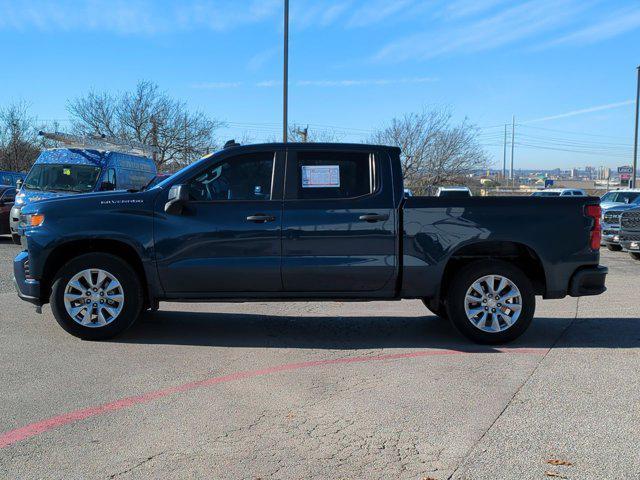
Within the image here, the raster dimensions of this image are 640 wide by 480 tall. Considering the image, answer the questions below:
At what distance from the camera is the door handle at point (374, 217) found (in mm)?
6031

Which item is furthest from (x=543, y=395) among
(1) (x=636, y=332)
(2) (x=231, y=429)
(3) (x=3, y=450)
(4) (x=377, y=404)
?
(3) (x=3, y=450)

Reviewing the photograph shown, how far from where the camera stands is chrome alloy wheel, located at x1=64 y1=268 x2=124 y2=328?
6.04 meters

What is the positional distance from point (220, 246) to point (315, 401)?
211 centimetres

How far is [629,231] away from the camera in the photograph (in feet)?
48.1

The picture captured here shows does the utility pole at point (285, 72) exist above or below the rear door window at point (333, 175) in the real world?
above

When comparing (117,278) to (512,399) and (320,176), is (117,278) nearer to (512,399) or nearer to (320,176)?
(320,176)

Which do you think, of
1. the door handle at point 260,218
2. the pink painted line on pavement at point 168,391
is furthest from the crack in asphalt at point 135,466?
the door handle at point 260,218

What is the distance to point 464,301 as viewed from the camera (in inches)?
242

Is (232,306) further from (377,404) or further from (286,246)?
(377,404)

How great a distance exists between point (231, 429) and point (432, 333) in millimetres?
3323

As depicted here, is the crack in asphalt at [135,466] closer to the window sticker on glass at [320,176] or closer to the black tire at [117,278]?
the black tire at [117,278]

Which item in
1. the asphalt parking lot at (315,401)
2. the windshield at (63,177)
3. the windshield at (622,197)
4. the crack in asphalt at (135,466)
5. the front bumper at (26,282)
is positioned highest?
the windshield at (63,177)

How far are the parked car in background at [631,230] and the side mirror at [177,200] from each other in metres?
12.3

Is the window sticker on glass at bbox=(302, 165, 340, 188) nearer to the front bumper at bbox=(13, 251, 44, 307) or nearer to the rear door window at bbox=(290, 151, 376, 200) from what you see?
the rear door window at bbox=(290, 151, 376, 200)
